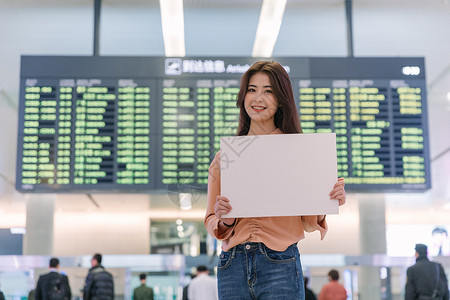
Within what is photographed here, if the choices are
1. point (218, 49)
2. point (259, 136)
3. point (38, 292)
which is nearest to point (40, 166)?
point (38, 292)

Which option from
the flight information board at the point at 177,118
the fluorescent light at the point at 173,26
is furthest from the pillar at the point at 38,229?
the fluorescent light at the point at 173,26

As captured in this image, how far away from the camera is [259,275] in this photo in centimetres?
211

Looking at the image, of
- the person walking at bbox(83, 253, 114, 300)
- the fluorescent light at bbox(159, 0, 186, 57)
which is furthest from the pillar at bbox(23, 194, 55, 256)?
the fluorescent light at bbox(159, 0, 186, 57)

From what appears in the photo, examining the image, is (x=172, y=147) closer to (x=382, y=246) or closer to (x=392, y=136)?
(x=392, y=136)

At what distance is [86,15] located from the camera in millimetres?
9430

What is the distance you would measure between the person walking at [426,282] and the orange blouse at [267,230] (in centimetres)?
445

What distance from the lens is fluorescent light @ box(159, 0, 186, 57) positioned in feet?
28.7

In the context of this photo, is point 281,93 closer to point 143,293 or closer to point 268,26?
point 268,26

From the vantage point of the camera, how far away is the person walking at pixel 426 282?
636 centimetres

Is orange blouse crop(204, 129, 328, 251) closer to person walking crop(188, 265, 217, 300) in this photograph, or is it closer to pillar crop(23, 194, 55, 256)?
person walking crop(188, 265, 217, 300)

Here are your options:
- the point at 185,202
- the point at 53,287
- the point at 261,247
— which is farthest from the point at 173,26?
the point at 261,247

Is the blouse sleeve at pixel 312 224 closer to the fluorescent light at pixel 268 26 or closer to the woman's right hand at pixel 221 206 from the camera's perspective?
the woman's right hand at pixel 221 206

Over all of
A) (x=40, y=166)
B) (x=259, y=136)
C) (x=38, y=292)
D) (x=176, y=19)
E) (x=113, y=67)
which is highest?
(x=176, y=19)

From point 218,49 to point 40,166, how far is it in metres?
2.92
